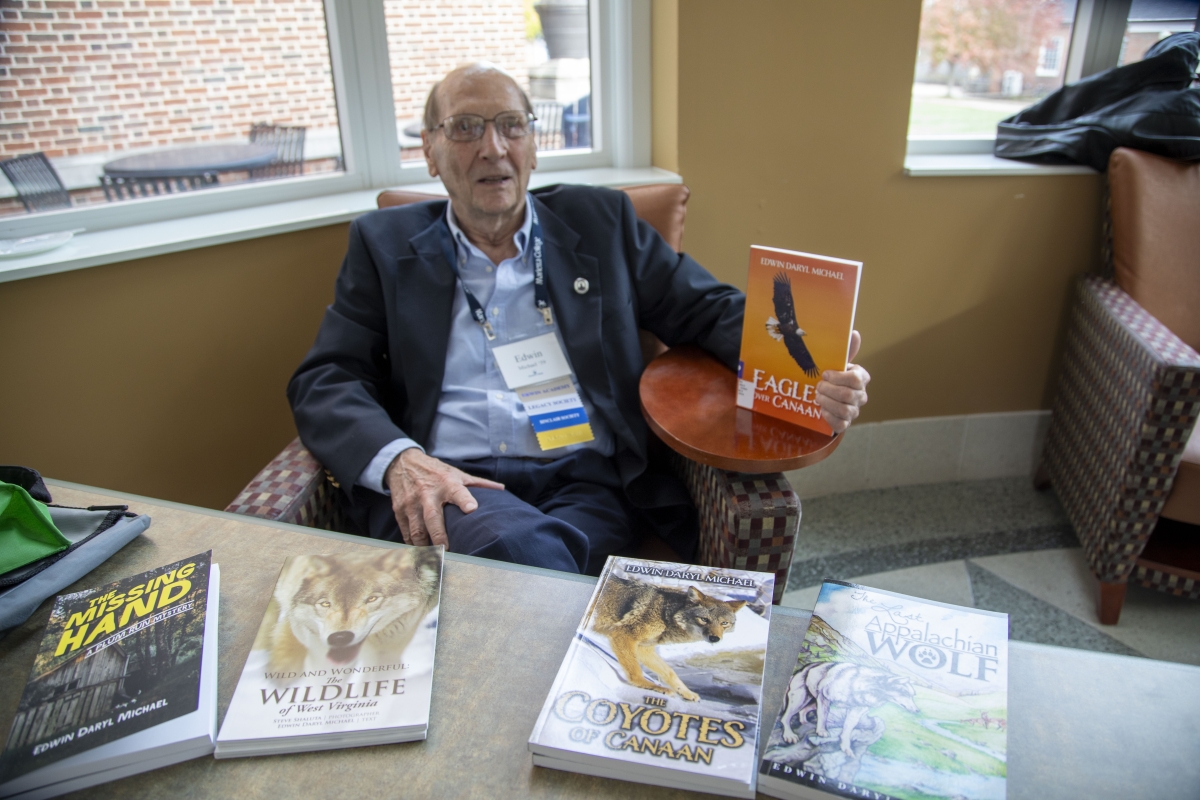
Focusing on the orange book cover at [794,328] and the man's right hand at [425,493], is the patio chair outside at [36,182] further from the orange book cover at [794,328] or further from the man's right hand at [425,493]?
the orange book cover at [794,328]

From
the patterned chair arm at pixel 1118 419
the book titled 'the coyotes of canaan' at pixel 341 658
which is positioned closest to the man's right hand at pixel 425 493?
the book titled 'the coyotes of canaan' at pixel 341 658

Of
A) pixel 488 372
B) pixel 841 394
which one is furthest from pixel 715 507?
pixel 488 372

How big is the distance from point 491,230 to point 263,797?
4.16ft

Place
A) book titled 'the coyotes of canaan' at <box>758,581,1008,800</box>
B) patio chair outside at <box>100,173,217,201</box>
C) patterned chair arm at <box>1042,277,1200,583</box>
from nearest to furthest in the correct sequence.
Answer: book titled 'the coyotes of canaan' at <box>758,581,1008,800</box> → patterned chair arm at <box>1042,277,1200,583</box> → patio chair outside at <box>100,173,217,201</box>

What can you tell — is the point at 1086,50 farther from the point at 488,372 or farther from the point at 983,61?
the point at 488,372

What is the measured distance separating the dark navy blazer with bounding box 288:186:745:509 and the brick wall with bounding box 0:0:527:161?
2.29ft

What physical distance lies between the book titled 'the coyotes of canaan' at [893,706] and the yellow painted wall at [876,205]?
161 cm

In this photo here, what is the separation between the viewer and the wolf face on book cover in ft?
2.42

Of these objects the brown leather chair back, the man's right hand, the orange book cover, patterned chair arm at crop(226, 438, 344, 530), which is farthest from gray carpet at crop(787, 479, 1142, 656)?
patterned chair arm at crop(226, 438, 344, 530)

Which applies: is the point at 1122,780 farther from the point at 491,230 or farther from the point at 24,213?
the point at 24,213

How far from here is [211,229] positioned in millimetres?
1860

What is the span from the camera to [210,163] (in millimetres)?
2066

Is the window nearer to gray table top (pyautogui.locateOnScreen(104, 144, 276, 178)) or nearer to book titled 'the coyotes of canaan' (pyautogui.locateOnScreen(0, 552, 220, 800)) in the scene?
gray table top (pyautogui.locateOnScreen(104, 144, 276, 178))

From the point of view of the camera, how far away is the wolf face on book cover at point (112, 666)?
2.42ft
